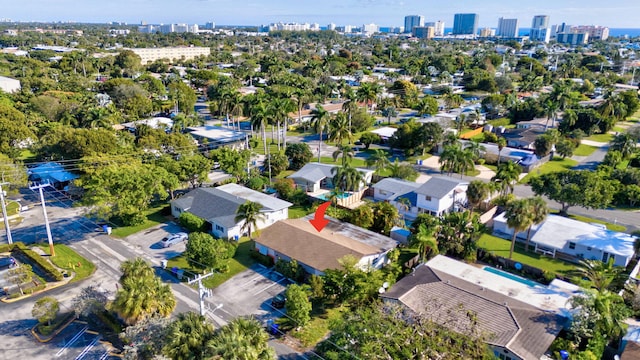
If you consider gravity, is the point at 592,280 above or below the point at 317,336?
above

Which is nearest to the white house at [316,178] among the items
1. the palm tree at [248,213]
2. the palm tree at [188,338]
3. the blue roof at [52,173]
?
the palm tree at [248,213]

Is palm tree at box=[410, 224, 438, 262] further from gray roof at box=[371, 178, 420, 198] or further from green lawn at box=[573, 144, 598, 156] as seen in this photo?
green lawn at box=[573, 144, 598, 156]

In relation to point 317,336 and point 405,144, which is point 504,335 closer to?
point 317,336

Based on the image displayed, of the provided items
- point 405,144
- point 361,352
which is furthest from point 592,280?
point 405,144

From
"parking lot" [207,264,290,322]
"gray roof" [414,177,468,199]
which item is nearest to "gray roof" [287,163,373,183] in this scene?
"gray roof" [414,177,468,199]

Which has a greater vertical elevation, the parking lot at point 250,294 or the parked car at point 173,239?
the parked car at point 173,239

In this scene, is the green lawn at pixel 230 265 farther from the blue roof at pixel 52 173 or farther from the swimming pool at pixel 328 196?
the blue roof at pixel 52 173
